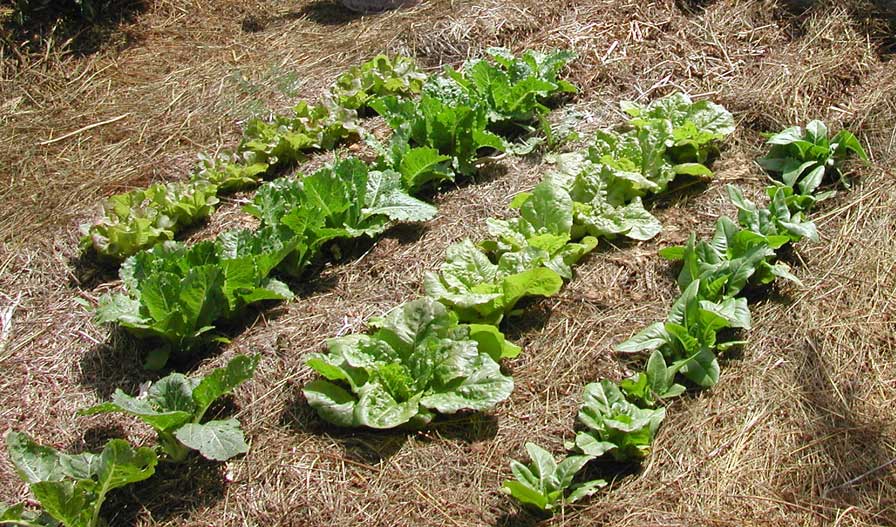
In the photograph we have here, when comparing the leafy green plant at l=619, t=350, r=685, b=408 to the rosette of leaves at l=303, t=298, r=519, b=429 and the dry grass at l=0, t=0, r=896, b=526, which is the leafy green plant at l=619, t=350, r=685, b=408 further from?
the rosette of leaves at l=303, t=298, r=519, b=429

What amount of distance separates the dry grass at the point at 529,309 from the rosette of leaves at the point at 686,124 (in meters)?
0.11

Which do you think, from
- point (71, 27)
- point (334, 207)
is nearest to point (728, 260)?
point (334, 207)

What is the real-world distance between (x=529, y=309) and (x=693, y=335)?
23.7 inches

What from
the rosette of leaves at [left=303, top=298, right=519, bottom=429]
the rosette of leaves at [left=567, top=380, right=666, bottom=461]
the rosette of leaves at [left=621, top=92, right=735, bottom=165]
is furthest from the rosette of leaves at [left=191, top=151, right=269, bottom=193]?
the rosette of leaves at [left=567, top=380, right=666, bottom=461]

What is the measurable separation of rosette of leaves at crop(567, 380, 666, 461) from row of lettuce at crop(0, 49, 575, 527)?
1.03 meters

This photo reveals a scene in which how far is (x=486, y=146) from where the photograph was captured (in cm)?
399

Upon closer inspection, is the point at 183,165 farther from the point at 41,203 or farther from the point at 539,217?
the point at 539,217

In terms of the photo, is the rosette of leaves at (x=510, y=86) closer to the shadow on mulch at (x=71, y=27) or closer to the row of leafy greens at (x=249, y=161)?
the row of leafy greens at (x=249, y=161)

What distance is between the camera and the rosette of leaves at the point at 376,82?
4383mm

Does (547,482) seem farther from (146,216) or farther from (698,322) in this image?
(146,216)

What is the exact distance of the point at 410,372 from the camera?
9.18 feet

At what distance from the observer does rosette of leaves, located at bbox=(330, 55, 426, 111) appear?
4383 millimetres

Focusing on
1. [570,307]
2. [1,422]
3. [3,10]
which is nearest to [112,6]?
[3,10]

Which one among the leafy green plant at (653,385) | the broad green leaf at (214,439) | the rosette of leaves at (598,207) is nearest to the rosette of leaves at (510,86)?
the rosette of leaves at (598,207)
